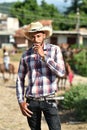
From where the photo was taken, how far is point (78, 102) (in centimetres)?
1007

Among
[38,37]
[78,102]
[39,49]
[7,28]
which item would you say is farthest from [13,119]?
[7,28]

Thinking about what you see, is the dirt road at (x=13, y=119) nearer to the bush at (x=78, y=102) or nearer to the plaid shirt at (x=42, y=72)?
the bush at (x=78, y=102)

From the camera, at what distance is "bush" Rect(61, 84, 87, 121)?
9789mm

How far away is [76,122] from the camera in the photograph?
32.0 feet

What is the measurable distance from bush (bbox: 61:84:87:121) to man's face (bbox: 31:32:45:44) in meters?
4.75

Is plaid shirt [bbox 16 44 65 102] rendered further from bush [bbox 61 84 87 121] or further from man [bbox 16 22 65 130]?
bush [bbox 61 84 87 121]

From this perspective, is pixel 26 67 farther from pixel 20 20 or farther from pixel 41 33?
pixel 20 20

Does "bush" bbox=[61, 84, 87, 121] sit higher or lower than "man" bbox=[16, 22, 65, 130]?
lower

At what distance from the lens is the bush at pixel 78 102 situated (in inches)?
385

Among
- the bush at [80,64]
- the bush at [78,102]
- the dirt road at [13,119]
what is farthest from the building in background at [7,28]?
the bush at [78,102]

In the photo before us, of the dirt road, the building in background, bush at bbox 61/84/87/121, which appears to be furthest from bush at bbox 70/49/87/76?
the building in background

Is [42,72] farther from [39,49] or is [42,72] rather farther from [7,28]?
[7,28]

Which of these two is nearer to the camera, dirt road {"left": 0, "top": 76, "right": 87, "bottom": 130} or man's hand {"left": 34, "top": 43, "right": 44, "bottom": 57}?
man's hand {"left": 34, "top": 43, "right": 44, "bottom": 57}

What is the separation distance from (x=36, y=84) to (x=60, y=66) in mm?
330
